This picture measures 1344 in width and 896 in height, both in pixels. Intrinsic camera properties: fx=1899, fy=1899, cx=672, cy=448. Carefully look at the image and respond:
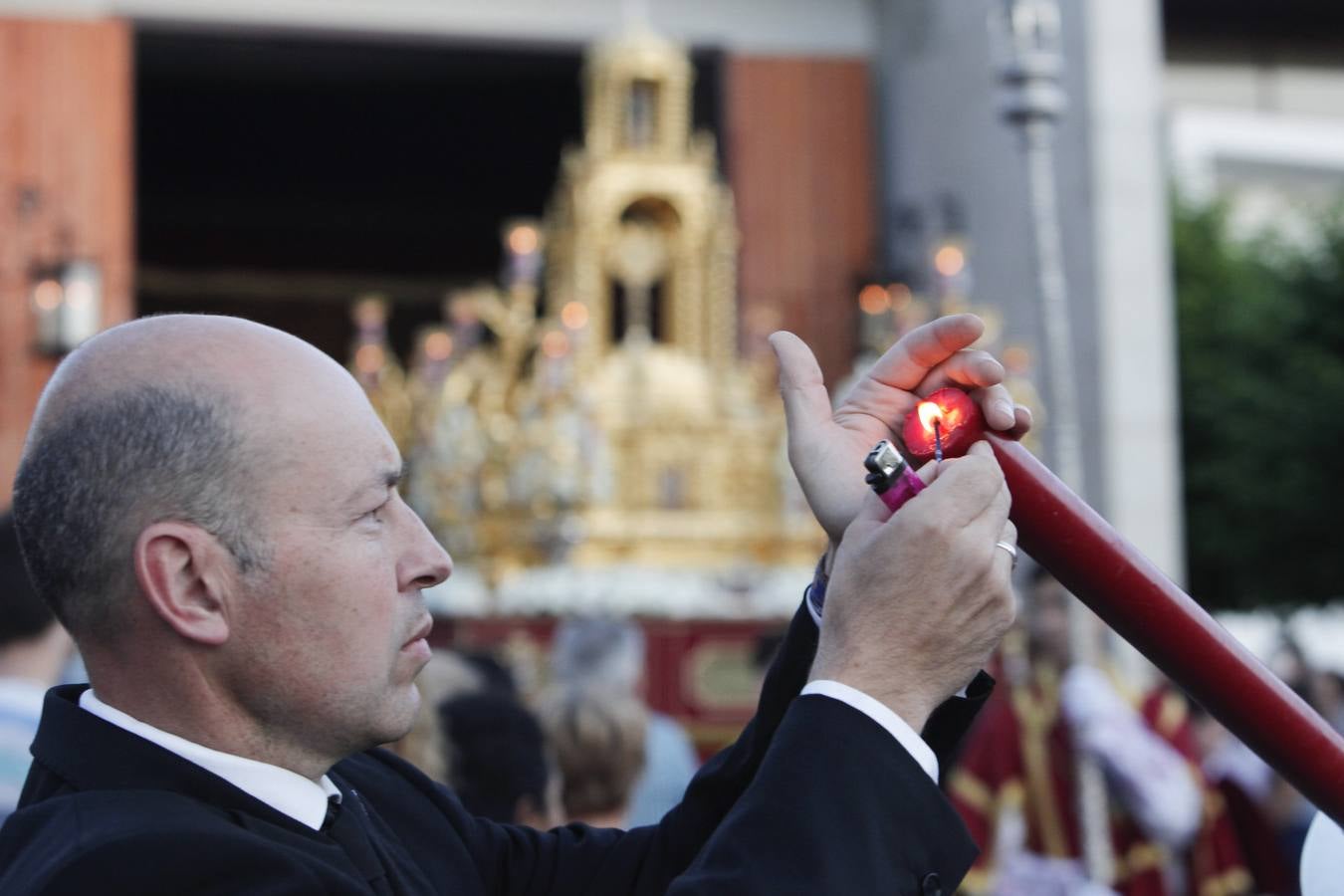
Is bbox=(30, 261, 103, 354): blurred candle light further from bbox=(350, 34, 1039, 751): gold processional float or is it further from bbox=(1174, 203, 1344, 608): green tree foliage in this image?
bbox=(1174, 203, 1344, 608): green tree foliage

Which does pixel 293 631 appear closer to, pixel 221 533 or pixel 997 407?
pixel 221 533

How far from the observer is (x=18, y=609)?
11.4 feet

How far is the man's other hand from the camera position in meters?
1.57

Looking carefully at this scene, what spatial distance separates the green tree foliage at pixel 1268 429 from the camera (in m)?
22.5

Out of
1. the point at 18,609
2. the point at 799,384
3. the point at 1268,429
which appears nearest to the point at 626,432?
the point at 18,609

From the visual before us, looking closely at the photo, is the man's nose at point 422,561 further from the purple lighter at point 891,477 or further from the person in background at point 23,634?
the person in background at point 23,634

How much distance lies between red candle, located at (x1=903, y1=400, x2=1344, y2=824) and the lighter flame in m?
0.15

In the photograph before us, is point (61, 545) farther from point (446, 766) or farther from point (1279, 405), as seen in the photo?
point (1279, 405)

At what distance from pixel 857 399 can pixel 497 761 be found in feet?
6.10

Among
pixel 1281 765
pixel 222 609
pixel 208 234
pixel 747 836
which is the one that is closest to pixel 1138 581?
pixel 1281 765

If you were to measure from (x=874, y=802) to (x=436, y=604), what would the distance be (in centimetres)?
992

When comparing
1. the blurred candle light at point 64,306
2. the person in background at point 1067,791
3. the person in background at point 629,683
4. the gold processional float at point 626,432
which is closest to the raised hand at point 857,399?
the person in background at point 629,683

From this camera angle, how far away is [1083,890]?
547 cm

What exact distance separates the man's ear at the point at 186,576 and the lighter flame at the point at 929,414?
0.64m
